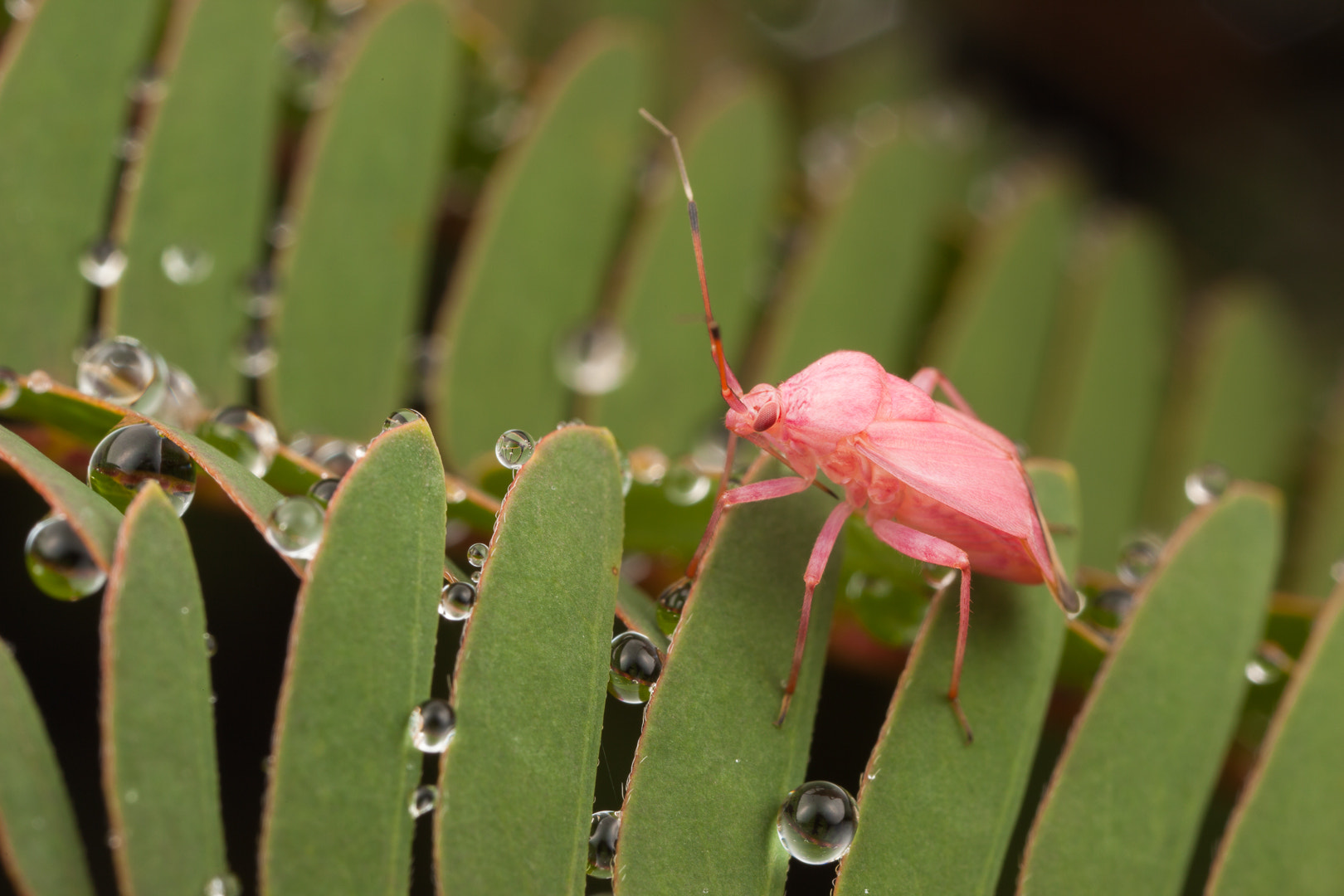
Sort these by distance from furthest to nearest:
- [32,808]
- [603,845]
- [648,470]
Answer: [648,470], [603,845], [32,808]

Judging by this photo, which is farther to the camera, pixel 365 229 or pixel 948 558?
pixel 365 229

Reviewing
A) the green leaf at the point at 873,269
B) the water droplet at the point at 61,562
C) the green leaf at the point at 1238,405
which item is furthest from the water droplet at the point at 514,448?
the green leaf at the point at 1238,405

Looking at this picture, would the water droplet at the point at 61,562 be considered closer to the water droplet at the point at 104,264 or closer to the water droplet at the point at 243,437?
the water droplet at the point at 243,437

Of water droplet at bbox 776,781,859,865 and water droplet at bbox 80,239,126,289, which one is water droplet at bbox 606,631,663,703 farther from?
water droplet at bbox 80,239,126,289

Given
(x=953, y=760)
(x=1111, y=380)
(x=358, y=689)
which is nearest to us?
(x=358, y=689)

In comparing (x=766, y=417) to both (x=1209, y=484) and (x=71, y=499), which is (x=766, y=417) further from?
(x=71, y=499)

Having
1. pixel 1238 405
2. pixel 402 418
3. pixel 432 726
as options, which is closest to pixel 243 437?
pixel 402 418

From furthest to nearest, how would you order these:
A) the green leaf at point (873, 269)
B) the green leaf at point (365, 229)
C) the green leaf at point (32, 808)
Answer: the green leaf at point (873, 269)
the green leaf at point (365, 229)
the green leaf at point (32, 808)

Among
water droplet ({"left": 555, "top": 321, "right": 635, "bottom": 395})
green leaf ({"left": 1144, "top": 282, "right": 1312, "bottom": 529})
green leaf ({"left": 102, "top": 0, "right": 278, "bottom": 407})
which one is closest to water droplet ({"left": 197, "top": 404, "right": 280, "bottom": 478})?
green leaf ({"left": 102, "top": 0, "right": 278, "bottom": 407})
